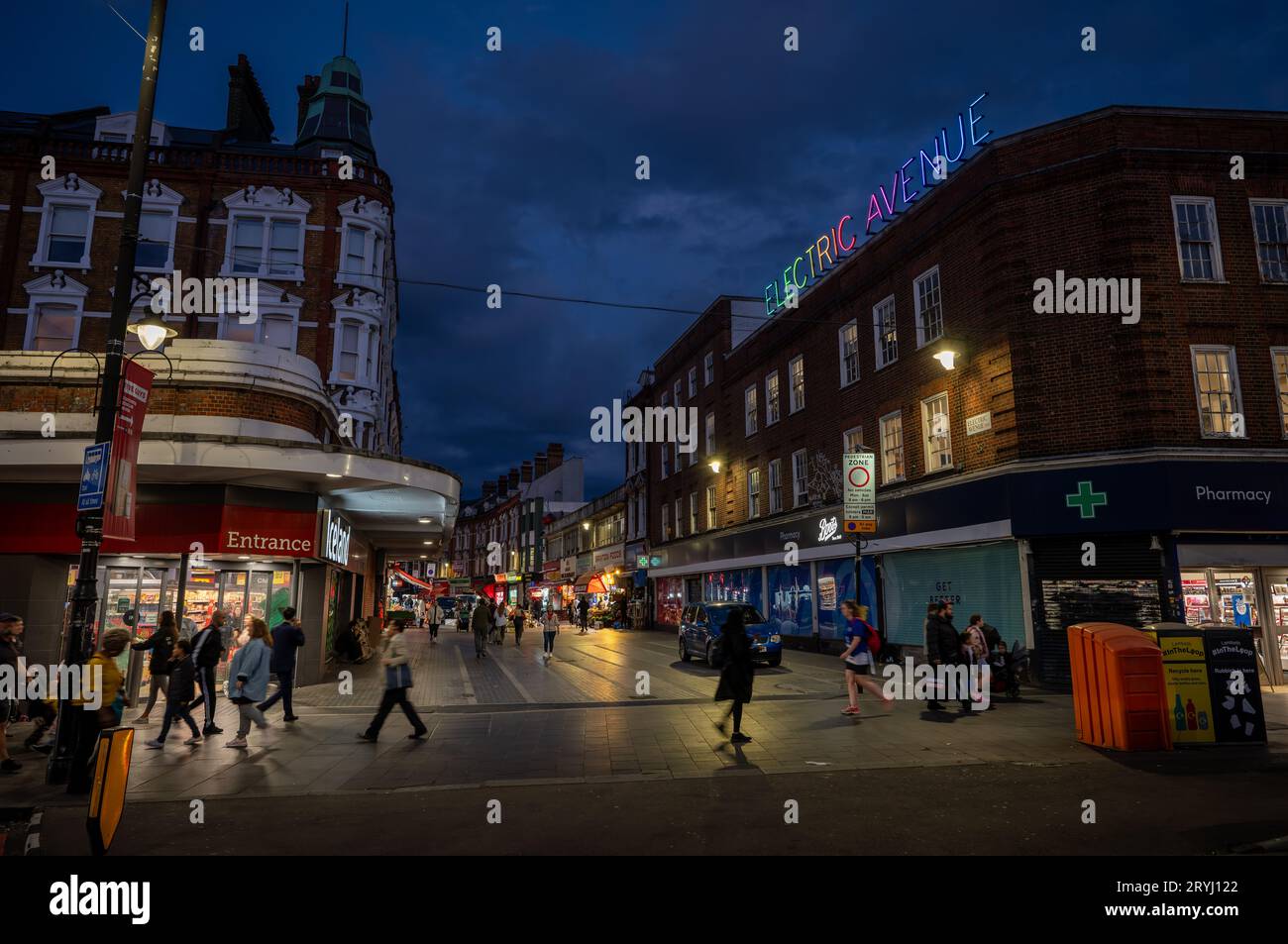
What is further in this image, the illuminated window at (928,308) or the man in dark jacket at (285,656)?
the illuminated window at (928,308)

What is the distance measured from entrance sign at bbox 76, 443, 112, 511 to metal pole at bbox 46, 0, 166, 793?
0.11 m

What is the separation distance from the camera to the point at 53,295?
89.7 ft

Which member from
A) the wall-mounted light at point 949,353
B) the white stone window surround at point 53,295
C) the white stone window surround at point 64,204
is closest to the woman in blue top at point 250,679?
the wall-mounted light at point 949,353

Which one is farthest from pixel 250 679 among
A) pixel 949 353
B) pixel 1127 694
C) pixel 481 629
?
pixel 949 353

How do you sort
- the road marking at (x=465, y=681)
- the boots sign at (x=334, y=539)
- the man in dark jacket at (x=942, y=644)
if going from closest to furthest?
the man in dark jacket at (x=942, y=644) → the road marking at (x=465, y=681) → the boots sign at (x=334, y=539)

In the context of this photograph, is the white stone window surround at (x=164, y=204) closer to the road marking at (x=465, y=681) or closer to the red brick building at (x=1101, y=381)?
the road marking at (x=465, y=681)

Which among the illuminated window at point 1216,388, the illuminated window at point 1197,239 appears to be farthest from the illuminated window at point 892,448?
the illuminated window at point 1197,239

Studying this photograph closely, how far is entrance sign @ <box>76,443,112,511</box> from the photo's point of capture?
8594mm

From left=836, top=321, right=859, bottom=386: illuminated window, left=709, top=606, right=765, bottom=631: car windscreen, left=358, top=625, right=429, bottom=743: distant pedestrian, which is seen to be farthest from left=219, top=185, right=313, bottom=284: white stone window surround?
left=358, top=625, right=429, bottom=743: distant pedestrian

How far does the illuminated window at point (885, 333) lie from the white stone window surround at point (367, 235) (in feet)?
57.9

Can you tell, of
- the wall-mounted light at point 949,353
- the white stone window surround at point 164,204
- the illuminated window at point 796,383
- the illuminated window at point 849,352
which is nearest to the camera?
the wall-mounted light at point 949,353

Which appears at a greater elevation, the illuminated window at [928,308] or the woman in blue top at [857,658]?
the illuminated window at [928,308]

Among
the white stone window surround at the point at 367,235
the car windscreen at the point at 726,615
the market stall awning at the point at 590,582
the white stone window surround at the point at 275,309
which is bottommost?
the car windscreen at the point at 726,615

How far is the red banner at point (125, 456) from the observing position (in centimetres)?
879
